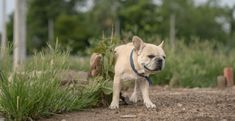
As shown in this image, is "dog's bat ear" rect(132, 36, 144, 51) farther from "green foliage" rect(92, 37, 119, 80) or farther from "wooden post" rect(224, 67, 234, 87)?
"wooden post" rect(224, 67, 234, 87)

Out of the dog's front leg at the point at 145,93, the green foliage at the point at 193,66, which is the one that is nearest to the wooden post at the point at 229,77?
the green foliage at the point at 193,66

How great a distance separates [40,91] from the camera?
645cm

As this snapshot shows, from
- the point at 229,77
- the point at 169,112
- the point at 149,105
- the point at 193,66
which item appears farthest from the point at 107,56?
the point at 193,66

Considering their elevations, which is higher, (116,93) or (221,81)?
(221,81)

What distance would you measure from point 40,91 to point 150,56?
1343mm

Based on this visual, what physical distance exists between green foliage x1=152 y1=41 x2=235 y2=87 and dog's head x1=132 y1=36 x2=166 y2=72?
5.09 meters

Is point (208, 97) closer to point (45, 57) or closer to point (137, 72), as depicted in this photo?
point (137, 72)

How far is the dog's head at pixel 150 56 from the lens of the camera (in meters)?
6.77

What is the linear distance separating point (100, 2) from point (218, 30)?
1146cm

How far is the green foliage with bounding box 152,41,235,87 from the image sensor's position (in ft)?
40.6

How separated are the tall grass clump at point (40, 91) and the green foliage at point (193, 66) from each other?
527 cm

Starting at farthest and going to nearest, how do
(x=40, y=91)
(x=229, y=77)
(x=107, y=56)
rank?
(x=229, y=77), (x=107, y=56), (x=40, y=91)

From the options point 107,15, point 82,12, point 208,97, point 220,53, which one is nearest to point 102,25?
point 107,15

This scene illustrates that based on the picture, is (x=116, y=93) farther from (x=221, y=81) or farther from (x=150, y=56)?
(x=221, y=81)
